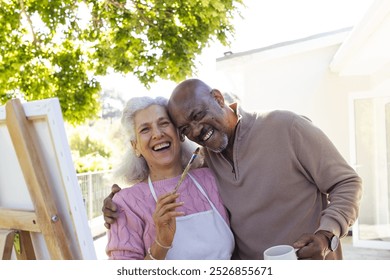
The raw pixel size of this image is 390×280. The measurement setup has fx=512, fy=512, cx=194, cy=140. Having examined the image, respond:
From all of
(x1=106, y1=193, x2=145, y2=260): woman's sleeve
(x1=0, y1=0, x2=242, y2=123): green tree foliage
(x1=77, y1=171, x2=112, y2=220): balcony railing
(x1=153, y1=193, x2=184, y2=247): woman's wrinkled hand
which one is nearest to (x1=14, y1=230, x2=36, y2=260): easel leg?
(x1=106, y1=193, x2=145, y2=260): woman's sleeve

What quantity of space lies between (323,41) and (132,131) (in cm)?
513

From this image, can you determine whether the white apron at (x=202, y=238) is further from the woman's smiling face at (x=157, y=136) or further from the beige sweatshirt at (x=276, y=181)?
the woman's smiling face at (x=157, y=136)

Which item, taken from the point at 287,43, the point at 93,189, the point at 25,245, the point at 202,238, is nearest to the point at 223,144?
the point at 202,238

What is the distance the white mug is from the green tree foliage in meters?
4.15

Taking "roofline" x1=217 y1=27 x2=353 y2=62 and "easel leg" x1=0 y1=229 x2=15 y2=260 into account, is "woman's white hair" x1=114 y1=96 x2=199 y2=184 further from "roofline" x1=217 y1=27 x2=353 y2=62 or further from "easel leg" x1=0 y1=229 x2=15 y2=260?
"roofline" x1=217 y1=27 x2=353 y2=62

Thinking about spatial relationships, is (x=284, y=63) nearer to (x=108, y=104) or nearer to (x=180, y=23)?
(x=180, y=23)

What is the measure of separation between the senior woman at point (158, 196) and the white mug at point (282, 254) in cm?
48

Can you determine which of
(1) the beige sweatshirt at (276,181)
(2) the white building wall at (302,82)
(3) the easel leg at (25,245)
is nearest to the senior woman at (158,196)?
(1) the beige sweatshirt at (276,181)

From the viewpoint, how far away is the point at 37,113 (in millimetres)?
1594

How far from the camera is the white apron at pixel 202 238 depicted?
192cm

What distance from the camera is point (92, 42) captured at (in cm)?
705

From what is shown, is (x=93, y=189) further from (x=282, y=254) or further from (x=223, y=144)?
(x=282, y=254)
